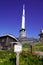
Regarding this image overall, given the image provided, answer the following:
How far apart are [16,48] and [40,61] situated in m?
2.32

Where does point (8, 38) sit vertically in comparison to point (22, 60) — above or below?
above

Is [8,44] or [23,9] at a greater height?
[23,9]

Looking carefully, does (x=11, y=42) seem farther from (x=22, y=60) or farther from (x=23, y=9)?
(x=23, y=9)

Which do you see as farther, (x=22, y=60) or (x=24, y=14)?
(x=24, y=14)

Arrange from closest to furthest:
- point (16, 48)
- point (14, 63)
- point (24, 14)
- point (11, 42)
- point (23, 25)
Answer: point (16, 48) < point (14, 63) < point (11, 42) < point (23, 25) < point (24, 14)

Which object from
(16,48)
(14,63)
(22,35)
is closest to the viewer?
(16,48)

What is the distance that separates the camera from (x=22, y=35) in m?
84.6

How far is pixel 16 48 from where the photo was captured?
35.0 ft

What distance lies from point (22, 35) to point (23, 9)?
24.7 metres

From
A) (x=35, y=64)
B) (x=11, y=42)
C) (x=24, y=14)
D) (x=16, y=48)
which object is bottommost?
(x=35, y=64)

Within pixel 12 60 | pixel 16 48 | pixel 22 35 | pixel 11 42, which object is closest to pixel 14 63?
pixel 12 60

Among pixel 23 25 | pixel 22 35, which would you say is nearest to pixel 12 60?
pixel 22 35


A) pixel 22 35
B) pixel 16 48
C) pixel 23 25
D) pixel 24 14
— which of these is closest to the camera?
pixel 16 48

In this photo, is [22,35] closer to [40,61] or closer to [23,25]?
[23,25]
